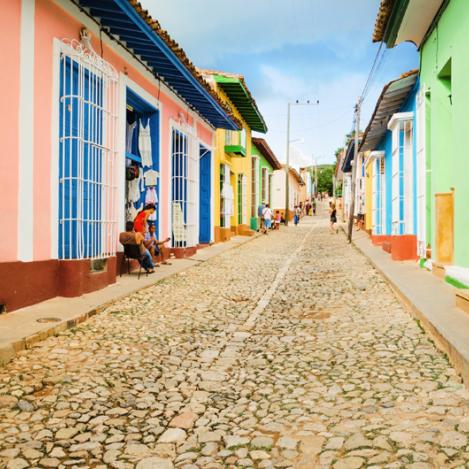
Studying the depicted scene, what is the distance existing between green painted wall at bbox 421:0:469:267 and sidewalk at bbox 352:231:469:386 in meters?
0.60

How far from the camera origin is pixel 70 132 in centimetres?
675

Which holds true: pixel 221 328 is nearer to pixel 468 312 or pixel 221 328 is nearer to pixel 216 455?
pixel 468 312

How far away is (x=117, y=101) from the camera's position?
8.41m

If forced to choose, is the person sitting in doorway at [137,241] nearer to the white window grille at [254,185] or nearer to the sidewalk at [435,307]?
the sidewalk at [435,307]

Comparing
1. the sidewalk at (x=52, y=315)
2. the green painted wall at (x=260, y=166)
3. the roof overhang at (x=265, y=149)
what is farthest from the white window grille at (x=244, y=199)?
the sidewalk at (x=52, y=315)

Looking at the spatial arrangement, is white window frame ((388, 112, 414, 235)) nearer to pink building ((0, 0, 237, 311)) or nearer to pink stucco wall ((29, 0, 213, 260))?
pink building ((0, 0, 237, 311))

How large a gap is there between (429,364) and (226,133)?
14.9 metres

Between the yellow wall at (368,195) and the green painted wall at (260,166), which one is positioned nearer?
the yellow wall at (368,195)

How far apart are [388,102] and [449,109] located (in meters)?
3.41

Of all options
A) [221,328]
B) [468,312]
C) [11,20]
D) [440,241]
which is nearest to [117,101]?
[11,20]

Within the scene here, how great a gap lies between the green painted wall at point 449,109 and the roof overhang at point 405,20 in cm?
21

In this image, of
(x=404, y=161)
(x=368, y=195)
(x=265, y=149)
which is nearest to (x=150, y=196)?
(x=404, y=161)

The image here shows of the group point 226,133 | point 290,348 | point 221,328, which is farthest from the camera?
point 226,133

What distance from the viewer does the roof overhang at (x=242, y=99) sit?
16.5 meters
